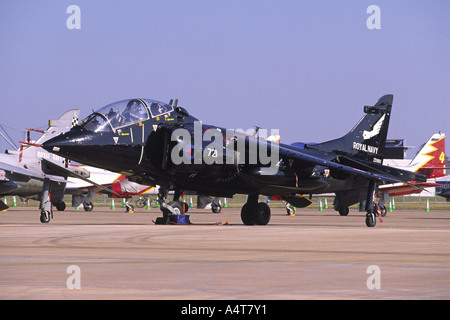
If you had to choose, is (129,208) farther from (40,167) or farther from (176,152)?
(176,152)

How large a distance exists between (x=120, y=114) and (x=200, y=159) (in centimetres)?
318

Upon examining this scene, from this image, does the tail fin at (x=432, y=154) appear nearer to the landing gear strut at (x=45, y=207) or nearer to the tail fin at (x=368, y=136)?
the tail fin at (x=368, y=136)

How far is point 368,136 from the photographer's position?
3142cm

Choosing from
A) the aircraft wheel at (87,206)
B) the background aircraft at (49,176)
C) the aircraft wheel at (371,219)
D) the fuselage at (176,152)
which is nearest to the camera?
the fuselage at (176,152)

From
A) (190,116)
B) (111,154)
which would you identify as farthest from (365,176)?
(111,154)

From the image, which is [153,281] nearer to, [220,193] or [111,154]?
[111,154]

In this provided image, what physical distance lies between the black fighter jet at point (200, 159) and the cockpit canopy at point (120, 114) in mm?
32

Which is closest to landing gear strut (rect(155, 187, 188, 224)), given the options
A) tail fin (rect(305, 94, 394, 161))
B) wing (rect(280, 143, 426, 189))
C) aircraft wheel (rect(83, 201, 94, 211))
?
wing (rect(280, 143, 426, 189))

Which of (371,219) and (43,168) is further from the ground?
(43,168)

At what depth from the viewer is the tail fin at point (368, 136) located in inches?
1217

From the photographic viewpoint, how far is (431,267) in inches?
463

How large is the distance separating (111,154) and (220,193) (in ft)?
17.1

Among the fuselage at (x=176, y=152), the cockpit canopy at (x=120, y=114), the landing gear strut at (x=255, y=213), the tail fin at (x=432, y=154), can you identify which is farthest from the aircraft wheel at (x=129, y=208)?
the cockpit canopy at (x=120, y=114)

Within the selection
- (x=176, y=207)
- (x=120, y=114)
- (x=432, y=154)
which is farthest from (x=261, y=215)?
(x=432, y=154)
